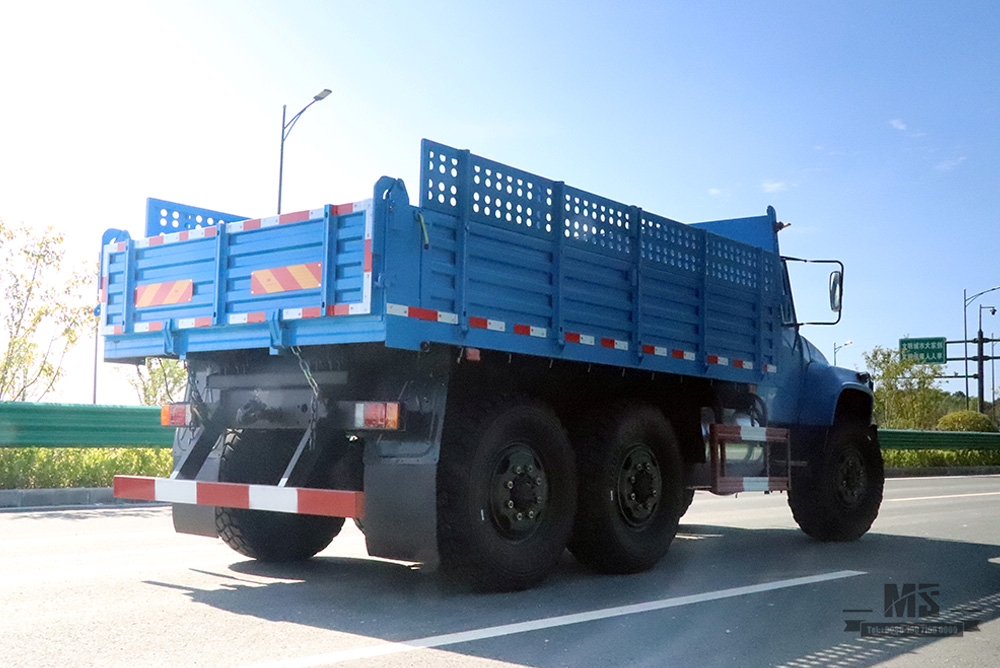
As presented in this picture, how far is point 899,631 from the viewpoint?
566 centimetres

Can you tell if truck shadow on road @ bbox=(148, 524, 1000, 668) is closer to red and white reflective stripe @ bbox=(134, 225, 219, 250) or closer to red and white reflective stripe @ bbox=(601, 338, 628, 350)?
red and white reflective stripe @ bbox=(601, 338, 628, 350)

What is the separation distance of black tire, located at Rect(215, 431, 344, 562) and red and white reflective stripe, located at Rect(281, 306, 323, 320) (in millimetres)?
1213

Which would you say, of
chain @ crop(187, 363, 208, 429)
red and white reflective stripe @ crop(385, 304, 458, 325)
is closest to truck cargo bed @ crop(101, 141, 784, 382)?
red and white reflective stripe @ crop(385, 304, 458, 325)

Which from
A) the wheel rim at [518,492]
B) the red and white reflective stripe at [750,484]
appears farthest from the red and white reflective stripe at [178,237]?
the red and white reflective stripe at [750,484]

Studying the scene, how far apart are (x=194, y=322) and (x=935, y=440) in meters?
31.2

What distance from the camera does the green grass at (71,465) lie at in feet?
43.2

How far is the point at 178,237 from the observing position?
274 inches

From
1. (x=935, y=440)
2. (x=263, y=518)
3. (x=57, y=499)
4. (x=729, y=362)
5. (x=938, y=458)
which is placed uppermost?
(x=729, y=362)

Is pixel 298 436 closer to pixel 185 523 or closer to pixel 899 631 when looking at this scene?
pixel 185 523

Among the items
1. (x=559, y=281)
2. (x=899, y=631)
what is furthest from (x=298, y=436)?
(x=899, y=631)

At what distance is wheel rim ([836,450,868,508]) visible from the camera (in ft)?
33.2

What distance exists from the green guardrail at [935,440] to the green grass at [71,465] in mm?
22389

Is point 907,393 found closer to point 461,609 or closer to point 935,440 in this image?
point 935,440

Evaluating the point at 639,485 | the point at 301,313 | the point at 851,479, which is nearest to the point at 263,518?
the point at 301,313
